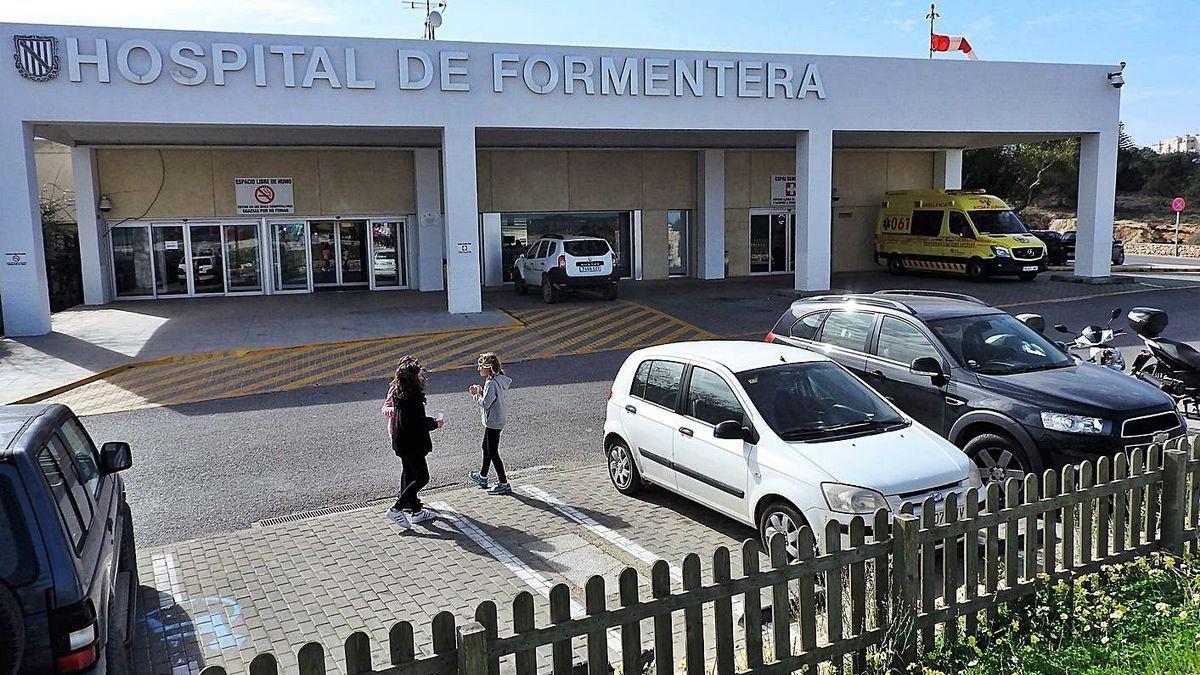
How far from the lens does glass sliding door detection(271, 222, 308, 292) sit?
26234mm

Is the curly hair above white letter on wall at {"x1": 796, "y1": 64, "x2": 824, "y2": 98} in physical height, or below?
below

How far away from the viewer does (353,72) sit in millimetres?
19281

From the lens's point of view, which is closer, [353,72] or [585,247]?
[353,72]

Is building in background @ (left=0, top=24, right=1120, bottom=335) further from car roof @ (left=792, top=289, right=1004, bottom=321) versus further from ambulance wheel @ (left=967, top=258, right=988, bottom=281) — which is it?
car roof @ (left=792, top=289, right=1004, bottom=321)

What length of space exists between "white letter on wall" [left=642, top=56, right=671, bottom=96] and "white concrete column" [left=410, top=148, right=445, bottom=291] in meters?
7.63

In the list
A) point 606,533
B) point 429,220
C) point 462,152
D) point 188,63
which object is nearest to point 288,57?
point 188,63

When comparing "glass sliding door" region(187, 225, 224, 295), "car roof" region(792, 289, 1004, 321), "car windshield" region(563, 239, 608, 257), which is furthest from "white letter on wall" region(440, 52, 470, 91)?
"car roof" region(792, 289, 1004, 321)

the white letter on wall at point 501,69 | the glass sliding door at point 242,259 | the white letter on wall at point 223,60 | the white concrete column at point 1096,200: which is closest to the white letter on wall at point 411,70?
the white letter on wall at point 501,69

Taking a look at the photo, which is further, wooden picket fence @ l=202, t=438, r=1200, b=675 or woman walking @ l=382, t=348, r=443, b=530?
woman walking @ l=382, t=348, r=443, b=530

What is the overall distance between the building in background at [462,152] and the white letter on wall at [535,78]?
86 mm

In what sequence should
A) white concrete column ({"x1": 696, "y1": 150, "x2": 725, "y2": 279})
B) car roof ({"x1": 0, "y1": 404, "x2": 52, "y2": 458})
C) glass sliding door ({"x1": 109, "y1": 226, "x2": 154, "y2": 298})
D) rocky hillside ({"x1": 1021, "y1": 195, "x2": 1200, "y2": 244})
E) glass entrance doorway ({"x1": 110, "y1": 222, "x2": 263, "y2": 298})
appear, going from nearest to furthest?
car roof ({"x1": 0, "y1": 404, "x2": 52, "y2": 458}) → glass sliding door ({"x1": 109, "y1": 226, "x2": 154, "y2": 298}) → glass entrance doorway ({"x1": 110, "y1": 222, "x2": 263, "y2": 298}) → white concrete column ({"x1": 696, "y1": 150, "x2": 725, "y2": 279}) → rocky hillside ({"x1": 1021, "y1": 195, "x2": 1200, "y2": 244})

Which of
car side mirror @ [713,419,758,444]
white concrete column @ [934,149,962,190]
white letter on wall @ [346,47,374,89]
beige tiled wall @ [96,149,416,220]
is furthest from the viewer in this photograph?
white concrete column @ [934,149,962,190]

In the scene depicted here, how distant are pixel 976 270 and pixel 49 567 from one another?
2614cm

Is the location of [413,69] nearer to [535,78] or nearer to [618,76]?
[535,78]
